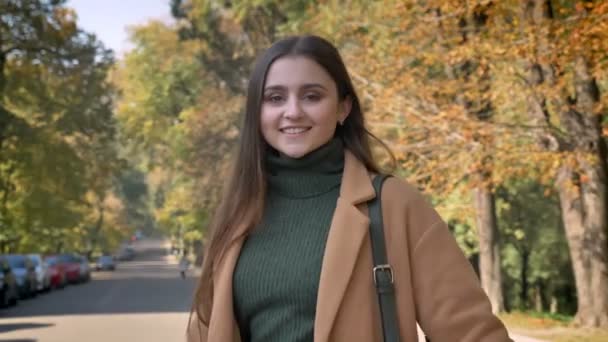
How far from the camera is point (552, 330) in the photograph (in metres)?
18.0

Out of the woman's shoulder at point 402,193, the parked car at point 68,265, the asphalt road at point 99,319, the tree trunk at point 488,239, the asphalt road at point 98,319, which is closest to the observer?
the woman's shoulder at point 402,193

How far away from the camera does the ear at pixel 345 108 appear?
305 cm

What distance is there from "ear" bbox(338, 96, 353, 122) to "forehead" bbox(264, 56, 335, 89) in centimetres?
12

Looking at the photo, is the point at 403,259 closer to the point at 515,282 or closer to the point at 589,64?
the point at 589,64

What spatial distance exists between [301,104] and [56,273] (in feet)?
138

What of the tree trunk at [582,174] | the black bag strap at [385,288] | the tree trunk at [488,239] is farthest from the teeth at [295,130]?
the tree trunk at [488,239]

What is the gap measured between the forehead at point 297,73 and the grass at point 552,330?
13.7 m

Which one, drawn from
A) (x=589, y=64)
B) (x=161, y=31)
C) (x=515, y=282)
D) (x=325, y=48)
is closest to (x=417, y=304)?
(x=325, y=48)

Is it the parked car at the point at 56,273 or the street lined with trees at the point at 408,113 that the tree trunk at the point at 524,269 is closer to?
the street lined with trees at the point at 408,113

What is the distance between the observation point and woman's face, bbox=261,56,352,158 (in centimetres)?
292

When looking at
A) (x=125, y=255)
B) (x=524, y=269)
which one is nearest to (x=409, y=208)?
(x=524, y=269)

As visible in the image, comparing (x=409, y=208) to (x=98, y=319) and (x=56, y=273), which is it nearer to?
(x=98, y=319)

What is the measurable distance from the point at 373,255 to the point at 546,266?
1400 inches

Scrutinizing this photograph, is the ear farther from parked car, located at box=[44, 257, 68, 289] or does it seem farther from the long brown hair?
parked car, located at box=[44, 257, 68, 289]
